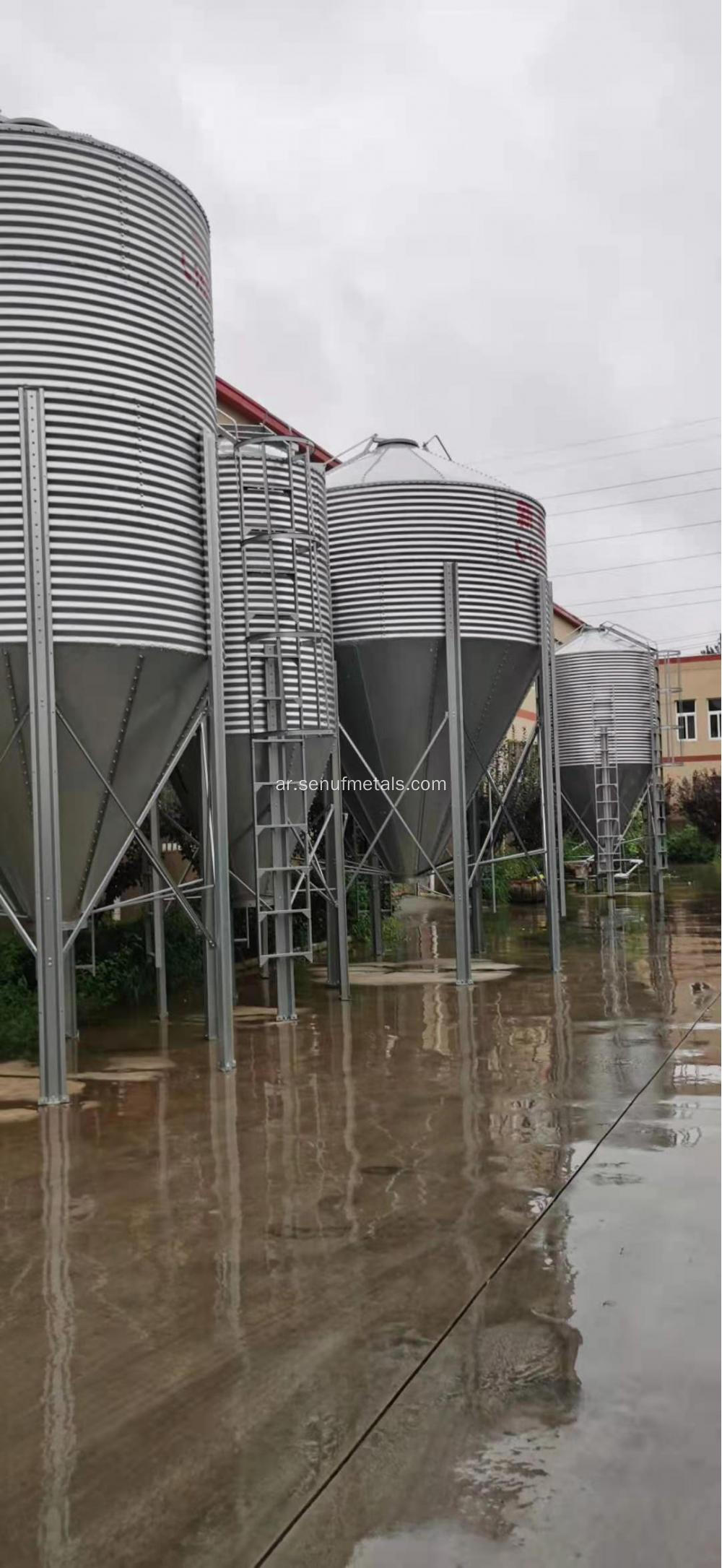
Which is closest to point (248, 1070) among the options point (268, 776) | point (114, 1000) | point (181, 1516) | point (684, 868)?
point (268, 776)

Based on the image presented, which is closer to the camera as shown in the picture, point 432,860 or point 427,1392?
point 427,1392

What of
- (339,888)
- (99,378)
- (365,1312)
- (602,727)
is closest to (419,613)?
(339,888)

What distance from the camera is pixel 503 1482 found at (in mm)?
3641

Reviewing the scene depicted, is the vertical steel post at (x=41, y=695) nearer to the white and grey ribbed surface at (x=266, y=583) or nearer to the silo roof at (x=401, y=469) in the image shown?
the white and grey ribbed surface at (x=266, y=583)

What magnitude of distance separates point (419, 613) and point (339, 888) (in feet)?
10.1

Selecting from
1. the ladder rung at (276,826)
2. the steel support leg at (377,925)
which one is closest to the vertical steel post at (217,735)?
the ladder rung at (276,826)

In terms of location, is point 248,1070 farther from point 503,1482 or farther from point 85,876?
point 503,1482

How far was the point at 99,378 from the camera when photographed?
29.7 ft

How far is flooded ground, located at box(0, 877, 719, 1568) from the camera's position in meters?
3.52

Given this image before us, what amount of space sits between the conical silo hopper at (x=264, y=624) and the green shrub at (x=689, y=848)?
26.6 meters

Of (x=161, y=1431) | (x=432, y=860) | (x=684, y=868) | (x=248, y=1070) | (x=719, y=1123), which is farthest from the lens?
(x=684, y=868)

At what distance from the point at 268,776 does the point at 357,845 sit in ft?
18.5

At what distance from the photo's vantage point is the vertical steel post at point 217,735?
32.4 feet

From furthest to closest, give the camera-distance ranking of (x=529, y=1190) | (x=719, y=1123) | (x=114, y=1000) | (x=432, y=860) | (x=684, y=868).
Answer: (x=684, y=868), (x=432, y=860), (x=114, y=1000), (x=719, y=1123), (x=529, y=1190)
